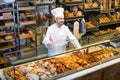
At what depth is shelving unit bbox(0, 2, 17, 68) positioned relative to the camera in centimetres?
408

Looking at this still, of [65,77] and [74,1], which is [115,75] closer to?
[65,77]

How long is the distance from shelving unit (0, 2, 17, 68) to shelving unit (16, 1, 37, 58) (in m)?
0.12

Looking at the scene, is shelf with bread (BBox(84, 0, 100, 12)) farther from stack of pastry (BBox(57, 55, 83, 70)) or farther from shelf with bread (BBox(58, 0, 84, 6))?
stack of pastry (BBox(57, 55, 83, 70))

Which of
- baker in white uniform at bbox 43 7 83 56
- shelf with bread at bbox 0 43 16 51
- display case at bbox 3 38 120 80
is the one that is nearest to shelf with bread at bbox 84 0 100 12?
shelf with bread at bbox 0 43 16 51

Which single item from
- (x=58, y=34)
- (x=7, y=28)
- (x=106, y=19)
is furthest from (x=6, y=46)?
(x=106, y=19)

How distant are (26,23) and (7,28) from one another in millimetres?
435

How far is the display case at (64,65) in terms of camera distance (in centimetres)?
205

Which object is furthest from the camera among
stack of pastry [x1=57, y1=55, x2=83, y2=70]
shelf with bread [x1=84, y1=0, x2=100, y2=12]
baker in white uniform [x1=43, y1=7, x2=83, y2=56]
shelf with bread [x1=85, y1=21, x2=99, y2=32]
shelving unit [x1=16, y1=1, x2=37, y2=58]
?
shelf with bread [x1=85, y1=21, x2=99, y2=32]

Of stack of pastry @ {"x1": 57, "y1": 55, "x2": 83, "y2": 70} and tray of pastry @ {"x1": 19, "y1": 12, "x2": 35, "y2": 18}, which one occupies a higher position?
tray of pastry @ {"x1": 19, "y1": 12, "x2": 35, "y2": 18}

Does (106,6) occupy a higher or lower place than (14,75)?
higher

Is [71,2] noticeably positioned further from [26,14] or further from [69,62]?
[69,62]

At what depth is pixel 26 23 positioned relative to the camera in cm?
439

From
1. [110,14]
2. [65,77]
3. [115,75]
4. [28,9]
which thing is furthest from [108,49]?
[110,14]

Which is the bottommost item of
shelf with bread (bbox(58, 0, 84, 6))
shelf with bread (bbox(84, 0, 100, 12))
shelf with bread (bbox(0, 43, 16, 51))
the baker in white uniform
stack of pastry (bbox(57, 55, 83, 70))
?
shelf with bread (bbox(0, 43, 16, 51))
